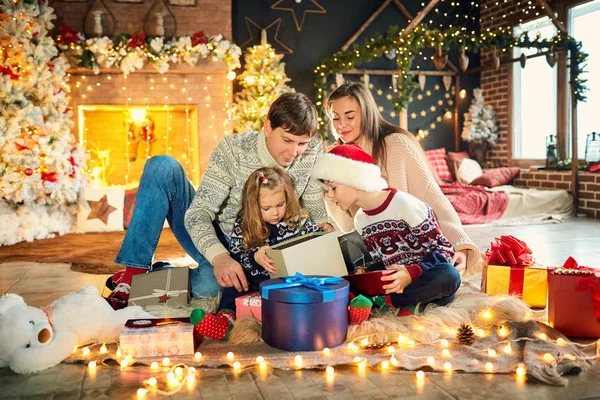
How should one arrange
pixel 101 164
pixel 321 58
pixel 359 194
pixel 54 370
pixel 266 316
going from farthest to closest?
pixel 321 58, pixel 101 164, pixel 359 194, pixel 266 316, pixel 54 370

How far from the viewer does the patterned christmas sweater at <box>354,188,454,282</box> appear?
2234 millimetres

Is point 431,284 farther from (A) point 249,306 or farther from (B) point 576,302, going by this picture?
(A) point 249,306

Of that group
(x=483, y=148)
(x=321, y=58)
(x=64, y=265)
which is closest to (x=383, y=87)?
(x=321, y=58)

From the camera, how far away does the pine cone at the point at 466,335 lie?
6.35ft

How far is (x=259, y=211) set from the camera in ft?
7.83

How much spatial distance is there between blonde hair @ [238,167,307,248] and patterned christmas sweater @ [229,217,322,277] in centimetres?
3

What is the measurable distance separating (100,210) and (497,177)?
15.0 feet

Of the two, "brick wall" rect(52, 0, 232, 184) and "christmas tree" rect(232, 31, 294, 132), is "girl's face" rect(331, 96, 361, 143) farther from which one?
"brick wall" rect(52, 0, 232, 184)

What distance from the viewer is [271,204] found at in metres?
2.36

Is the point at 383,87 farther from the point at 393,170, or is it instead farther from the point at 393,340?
the point at 393,340

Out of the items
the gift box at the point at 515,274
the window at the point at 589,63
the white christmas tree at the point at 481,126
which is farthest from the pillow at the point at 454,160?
the gift box at the point at 515,274

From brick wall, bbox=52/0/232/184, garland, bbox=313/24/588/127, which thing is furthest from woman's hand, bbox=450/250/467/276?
brick wall, bbox=52/0/232/184

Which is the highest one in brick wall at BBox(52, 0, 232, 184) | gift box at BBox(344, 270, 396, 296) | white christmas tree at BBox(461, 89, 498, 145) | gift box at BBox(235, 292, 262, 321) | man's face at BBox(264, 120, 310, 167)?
brick wall at BBox(52, 0, 232, 184)

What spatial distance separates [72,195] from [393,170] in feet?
12.9
